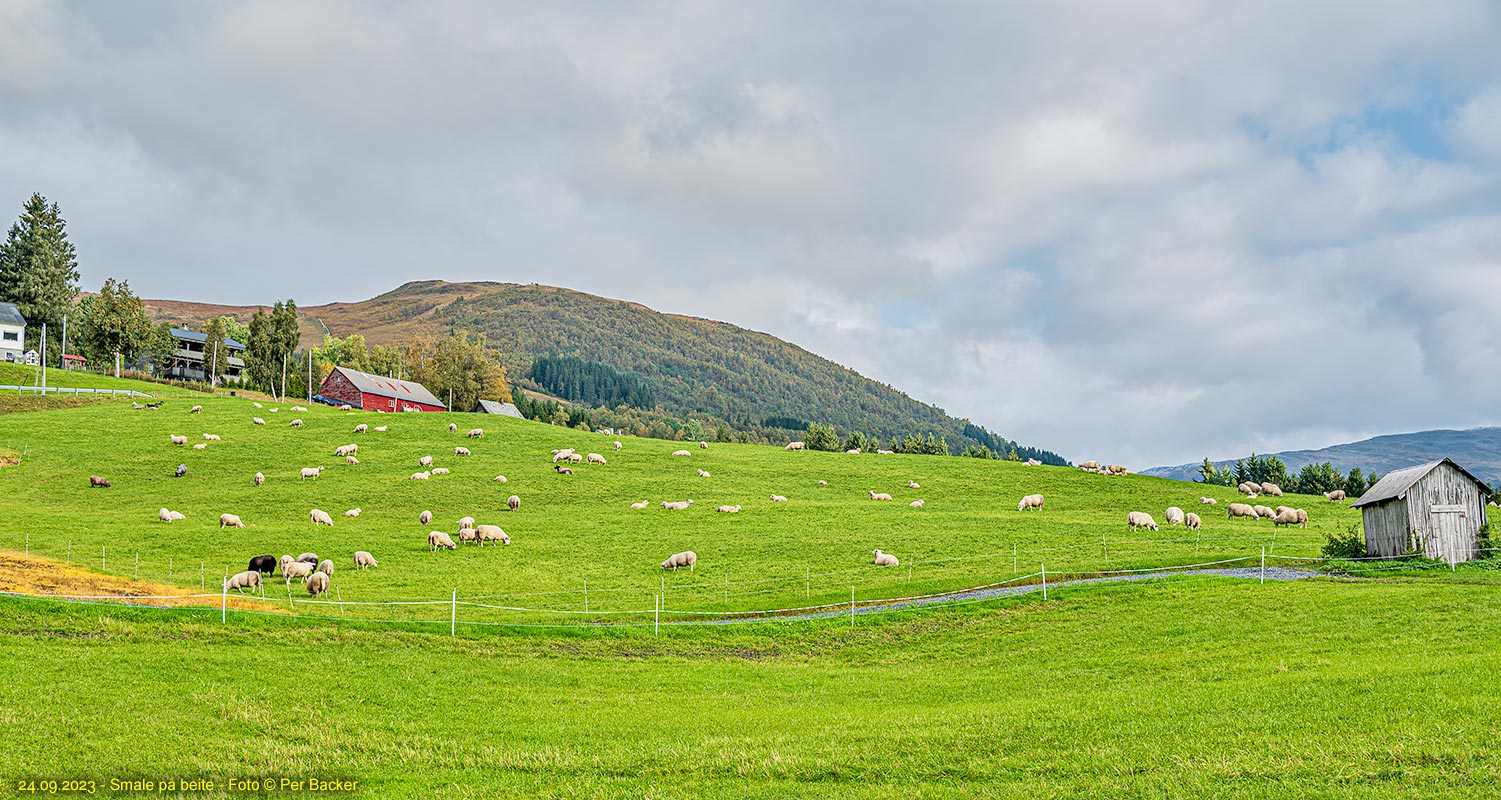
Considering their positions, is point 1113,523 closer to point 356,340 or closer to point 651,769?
point 651,769

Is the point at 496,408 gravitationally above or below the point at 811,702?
above

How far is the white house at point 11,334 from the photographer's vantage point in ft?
418

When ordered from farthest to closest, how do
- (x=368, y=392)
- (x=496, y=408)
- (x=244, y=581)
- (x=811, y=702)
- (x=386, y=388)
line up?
(x=496, y=408) < (x=386, y=388) < (x=368, y=392) < (x=244, y=581) < (x=811, y=702)

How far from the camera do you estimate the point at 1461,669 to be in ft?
60.6

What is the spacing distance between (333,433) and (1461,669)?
83204mm

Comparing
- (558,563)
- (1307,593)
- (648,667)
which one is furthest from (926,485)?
(648,667)

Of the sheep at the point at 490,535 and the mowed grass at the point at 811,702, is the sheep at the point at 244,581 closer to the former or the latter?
the mowed grass at the point at 811,702

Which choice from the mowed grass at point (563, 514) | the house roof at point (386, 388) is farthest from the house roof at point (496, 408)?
the mowed grass at point (563, 514)

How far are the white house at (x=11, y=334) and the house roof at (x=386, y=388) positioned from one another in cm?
4305

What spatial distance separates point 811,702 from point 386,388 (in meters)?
118

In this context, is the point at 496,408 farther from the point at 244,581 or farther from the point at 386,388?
the point at 244,581

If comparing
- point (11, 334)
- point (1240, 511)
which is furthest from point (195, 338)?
point (1240, 511)

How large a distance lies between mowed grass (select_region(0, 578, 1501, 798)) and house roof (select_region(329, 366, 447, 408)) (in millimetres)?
100074

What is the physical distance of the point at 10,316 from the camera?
130 meters
